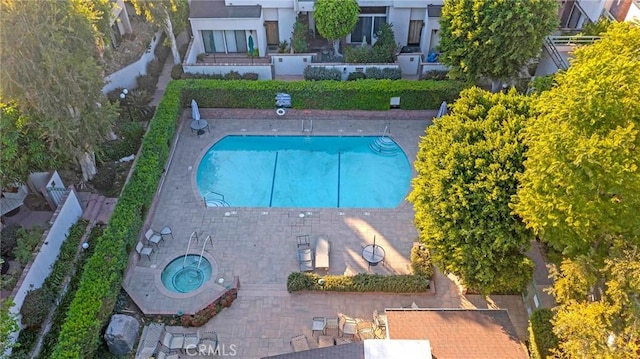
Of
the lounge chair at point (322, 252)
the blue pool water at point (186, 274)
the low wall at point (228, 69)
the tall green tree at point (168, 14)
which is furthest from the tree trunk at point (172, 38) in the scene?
the lounge chair at point (322, 252)

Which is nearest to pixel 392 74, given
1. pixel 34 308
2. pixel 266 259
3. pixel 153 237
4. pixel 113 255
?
pixel 266 259

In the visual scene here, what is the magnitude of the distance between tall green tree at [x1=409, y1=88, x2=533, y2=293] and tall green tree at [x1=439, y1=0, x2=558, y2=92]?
273 inches

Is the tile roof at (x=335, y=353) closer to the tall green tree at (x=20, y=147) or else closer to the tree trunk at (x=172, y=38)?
the tall green tree at (x=20, y=147)

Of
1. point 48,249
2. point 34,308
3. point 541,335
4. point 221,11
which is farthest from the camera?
point 221,11

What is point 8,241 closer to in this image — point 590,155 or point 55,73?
point 55,73

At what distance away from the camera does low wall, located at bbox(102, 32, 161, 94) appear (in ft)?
108

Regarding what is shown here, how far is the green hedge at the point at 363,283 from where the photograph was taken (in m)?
22.5

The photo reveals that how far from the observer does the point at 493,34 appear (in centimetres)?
2688

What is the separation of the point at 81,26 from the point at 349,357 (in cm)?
1956

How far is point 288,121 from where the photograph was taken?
108ft

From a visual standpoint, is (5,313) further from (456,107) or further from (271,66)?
(271,66)

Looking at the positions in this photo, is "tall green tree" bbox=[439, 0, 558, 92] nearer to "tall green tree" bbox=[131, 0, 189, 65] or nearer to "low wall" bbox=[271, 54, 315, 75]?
"low wall" bbox=[271, 54, 315, 75]

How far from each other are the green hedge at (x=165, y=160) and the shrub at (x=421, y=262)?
412mm

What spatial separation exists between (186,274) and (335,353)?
9541 mm
